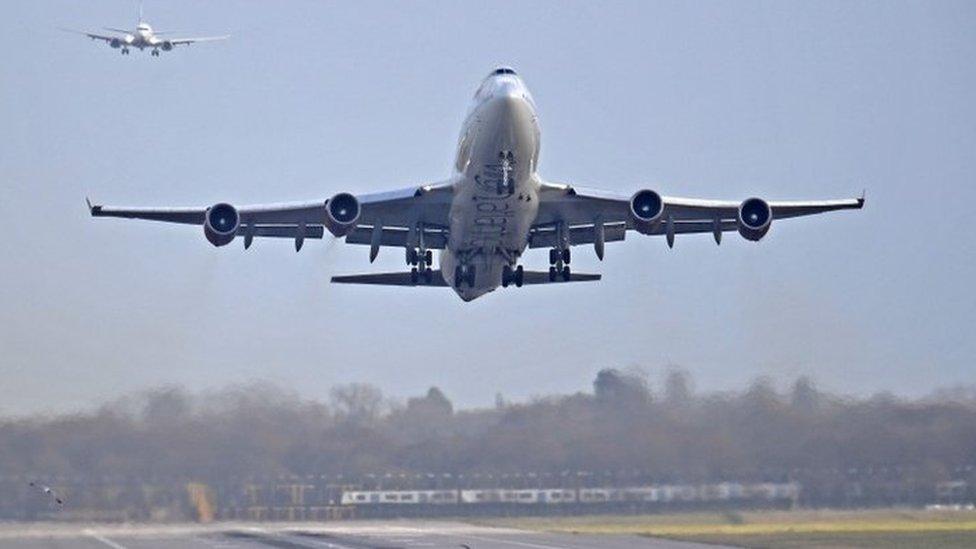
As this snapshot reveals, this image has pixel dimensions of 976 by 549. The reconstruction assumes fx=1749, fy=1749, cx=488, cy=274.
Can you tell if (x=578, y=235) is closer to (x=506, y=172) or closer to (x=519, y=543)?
(x=506, y=172)

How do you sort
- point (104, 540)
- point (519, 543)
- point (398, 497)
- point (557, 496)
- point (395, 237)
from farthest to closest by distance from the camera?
point (398, 497) → point (557, 496) → point (395, 237) → point (104, 540) → point (519, 543)

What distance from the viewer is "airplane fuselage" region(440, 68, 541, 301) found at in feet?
138

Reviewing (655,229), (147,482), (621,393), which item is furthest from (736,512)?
(147,482)

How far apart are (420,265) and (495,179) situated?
689cm

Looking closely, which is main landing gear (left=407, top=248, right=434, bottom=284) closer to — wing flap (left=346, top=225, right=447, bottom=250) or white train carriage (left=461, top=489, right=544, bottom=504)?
wing flap (left=346, top=225, right=447, bottom=250)

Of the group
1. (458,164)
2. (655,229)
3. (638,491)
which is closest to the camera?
(458,164)

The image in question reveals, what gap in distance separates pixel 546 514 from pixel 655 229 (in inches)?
392

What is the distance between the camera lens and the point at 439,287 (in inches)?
2002

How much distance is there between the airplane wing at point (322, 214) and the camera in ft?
149

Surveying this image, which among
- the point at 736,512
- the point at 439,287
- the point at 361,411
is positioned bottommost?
the point at 736,512

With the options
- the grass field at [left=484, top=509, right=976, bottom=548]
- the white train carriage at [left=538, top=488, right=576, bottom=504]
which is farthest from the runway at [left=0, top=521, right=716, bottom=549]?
the grass field at [left=484, top=509, right=976, bottom=548]

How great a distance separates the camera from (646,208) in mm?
45438

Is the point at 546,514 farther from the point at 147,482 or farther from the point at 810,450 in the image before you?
Answer: the point at 147,482

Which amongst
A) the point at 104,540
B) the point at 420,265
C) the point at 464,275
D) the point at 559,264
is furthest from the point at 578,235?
the point at 104,540
